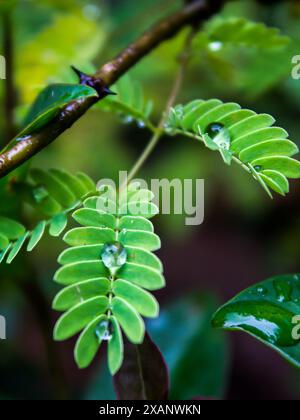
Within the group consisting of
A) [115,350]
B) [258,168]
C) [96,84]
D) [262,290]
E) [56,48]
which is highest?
[56,48]

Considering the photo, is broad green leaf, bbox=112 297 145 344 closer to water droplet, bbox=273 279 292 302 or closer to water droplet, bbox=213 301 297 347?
water droplet, bbox=213 301 297 347

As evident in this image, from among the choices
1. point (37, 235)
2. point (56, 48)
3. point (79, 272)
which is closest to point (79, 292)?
point (79, 272)

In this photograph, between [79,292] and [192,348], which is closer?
[79,292]

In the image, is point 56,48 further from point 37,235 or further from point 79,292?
point 79,292

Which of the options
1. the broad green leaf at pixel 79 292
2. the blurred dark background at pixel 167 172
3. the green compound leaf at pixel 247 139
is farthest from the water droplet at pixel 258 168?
the blurred dark background at pixel 167 172

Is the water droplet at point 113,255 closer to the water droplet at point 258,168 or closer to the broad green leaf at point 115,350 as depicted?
the broad green leaf at point 115,350

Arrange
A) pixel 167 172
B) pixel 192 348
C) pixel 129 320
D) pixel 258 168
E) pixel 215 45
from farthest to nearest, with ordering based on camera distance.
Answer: pixel 167 172 → pixel 192 348 → pixel 215 45 → pixel 258 168 → pixel 129 320
